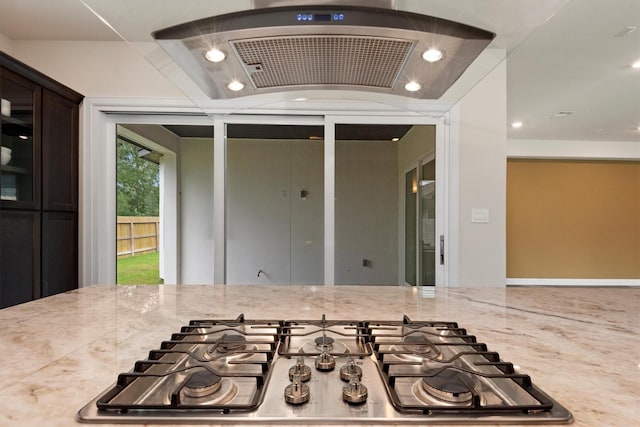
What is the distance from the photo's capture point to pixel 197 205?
2.83 m

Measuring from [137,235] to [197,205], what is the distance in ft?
1.76

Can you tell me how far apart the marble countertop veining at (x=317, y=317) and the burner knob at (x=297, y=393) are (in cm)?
27

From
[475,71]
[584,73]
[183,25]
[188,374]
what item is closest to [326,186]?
[475,71]

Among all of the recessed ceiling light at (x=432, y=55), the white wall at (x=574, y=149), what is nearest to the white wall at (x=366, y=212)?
the recessed ceiling light at (x=432, y=55)

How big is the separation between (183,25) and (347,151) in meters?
2.11

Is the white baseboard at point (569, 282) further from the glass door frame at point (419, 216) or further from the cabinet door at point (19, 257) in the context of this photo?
the cabinet door at point (19, 257)

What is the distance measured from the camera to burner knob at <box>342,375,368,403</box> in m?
0.44

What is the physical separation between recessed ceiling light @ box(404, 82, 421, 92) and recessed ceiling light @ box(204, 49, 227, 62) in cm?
52

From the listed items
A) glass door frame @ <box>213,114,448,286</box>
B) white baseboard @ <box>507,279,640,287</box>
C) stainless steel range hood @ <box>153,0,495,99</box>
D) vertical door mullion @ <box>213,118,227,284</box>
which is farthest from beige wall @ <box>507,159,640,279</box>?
stainless steel range hood @ <box>153,0,495,99</box>

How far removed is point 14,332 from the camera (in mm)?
748

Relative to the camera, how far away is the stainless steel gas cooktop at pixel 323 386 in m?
0.42

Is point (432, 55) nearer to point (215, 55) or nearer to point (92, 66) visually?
point (215, 55)

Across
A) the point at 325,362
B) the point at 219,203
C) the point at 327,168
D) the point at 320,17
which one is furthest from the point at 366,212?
the point at 325,362

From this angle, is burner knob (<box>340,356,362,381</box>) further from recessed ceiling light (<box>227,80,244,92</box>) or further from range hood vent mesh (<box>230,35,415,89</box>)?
recessed ceiling light (<box>227,80,244,92</box>)
